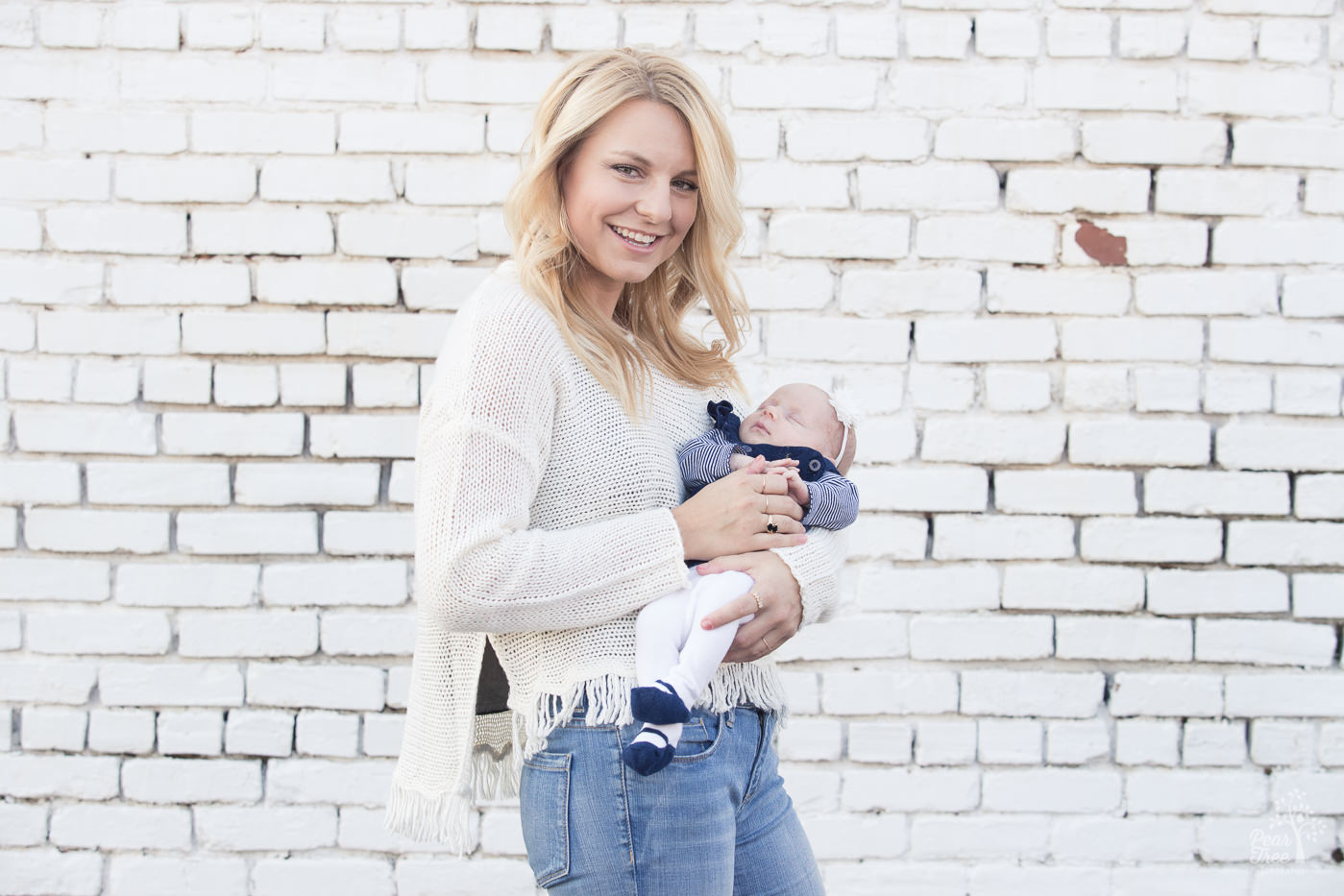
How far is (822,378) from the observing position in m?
2.70

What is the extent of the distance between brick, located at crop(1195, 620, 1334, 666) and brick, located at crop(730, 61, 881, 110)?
5.48 ft

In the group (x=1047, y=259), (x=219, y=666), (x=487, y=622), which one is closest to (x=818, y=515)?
(x=487, y=622)

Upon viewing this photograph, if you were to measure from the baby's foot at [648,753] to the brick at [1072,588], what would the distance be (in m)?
1.63

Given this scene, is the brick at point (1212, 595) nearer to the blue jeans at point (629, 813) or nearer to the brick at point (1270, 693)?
the brick at point (1270, 693)

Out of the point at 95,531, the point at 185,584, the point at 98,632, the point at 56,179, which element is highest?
the point at 56,179

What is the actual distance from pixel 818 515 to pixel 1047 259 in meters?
1.43

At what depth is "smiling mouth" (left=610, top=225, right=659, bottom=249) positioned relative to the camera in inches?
63.2

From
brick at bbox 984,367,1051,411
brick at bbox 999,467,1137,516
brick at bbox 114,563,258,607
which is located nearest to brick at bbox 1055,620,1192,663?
brick at bbox 999,467,1137,516

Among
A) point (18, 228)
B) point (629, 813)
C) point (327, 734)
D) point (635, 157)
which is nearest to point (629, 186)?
point (635, 157)

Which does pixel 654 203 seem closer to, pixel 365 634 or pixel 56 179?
pixel 365 634

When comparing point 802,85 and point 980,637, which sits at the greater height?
point 802,85

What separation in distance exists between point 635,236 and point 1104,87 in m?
1.72

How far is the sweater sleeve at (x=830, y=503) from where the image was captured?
1.65 meters

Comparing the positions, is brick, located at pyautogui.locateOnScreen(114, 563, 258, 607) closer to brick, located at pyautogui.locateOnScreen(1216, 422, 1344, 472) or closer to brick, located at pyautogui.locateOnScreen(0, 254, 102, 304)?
brick, located at pyautogui.locateOnScreen(0, 254, 102, 304)
